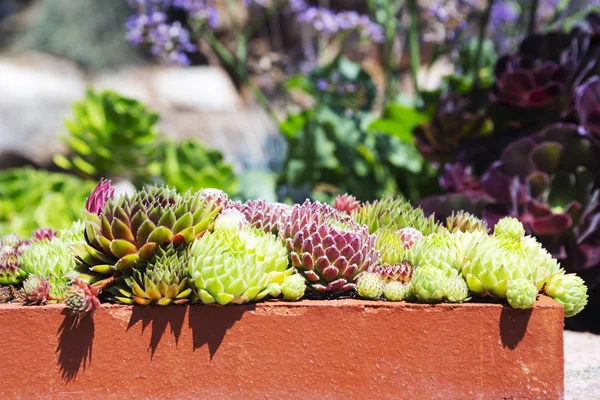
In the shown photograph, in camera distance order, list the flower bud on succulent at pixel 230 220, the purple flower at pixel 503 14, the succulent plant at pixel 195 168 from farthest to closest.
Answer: the purple flower at pixel 503 14, the succulent plant at pixel 195 168, the flower bud on succulent at pixel 230 220

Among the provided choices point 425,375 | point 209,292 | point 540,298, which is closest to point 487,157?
point 540,298

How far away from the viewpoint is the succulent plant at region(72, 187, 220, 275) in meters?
1.50

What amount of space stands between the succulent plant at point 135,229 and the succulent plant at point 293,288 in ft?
0.81

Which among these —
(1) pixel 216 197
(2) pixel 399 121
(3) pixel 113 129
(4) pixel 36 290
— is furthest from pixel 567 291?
(3) pixel 113 129

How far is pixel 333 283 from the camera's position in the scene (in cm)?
158

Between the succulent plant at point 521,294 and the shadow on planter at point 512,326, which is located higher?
the succulent plant at point 521,294

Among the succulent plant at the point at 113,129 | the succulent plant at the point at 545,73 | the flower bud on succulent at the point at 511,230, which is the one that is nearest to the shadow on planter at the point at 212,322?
the flower bud on succulent at the point at 511,230

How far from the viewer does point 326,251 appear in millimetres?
1564

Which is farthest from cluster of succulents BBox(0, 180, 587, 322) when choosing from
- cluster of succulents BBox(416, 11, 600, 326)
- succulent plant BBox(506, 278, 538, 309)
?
cluster of succulents BBox(416, 11, 600, 326)

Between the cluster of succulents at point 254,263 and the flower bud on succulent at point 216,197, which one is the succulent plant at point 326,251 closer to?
the cluster of succulents at point 254,263

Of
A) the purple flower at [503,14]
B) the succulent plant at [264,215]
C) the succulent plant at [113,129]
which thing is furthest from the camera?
the purple flower at [503,14]

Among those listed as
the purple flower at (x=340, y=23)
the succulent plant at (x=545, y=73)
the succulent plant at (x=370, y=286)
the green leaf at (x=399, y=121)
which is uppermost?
the purple flower at (x=340, y=23)

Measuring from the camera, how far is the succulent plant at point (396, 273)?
5.25 feet

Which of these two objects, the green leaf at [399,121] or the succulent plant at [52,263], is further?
the green leaf at [399,121]
